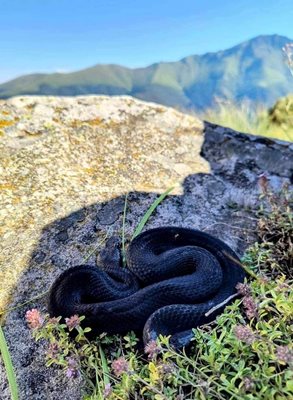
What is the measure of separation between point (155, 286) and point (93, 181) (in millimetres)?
1533

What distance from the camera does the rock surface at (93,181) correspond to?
116 inches

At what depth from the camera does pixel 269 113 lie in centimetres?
1089

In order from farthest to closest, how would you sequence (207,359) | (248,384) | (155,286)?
(155,286)
(207,359)
(248,384)

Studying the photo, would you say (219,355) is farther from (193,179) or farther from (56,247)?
(193,179)

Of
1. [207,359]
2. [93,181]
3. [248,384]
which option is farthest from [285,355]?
[93,181]

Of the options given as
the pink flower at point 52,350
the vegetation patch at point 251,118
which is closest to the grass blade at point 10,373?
the pink flower at point 52,350

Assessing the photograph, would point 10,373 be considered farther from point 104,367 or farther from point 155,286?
point 155,286

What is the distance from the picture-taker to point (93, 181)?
3777 mm

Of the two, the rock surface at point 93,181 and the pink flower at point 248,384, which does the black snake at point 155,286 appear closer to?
the rock surface at point 93,181

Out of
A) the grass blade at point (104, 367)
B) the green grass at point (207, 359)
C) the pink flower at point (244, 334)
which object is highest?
the pink flower at point (244, 334)

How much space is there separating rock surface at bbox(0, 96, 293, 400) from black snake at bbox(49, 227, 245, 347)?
35cm

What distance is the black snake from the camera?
231 centimetres

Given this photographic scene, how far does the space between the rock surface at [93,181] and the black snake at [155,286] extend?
347 millimetres

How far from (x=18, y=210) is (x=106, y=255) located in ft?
2.84
